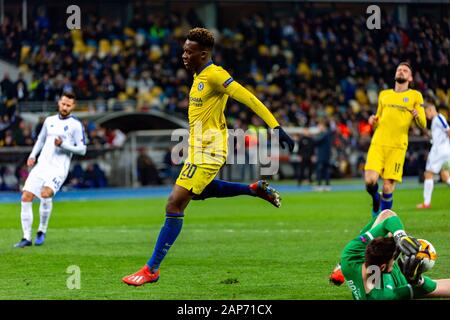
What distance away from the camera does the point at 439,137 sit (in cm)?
2288

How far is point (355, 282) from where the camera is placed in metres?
8.52

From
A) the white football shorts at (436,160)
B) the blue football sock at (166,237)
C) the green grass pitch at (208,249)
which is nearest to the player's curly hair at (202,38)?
the blue football sock at (166,237)

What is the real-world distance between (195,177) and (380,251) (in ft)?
8.95

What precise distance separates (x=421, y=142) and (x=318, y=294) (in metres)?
29.0

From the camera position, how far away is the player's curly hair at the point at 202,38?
1020cm

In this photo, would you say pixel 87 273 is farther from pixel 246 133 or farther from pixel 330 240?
pixel 246 133

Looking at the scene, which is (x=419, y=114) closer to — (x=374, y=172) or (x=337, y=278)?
(x=374, y=172)

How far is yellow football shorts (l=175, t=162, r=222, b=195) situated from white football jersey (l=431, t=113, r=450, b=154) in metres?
13.2

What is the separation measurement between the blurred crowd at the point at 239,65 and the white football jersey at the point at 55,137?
17604 mm

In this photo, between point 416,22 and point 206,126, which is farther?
point 416,22

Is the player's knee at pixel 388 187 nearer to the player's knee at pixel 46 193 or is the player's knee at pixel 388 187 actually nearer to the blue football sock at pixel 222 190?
the player's knee at pixel 46 193

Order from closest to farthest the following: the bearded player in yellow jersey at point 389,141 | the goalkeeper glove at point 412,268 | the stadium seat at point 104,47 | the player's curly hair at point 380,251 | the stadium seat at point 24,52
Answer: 1. the player's curly hair at point 380,251
2. the goalkeeper glove at point 412,268
3. the bearded player in yellow jersey at point 389,141
4. the stadium seat at point 24,52
5. the stadium seat at point 104,47
